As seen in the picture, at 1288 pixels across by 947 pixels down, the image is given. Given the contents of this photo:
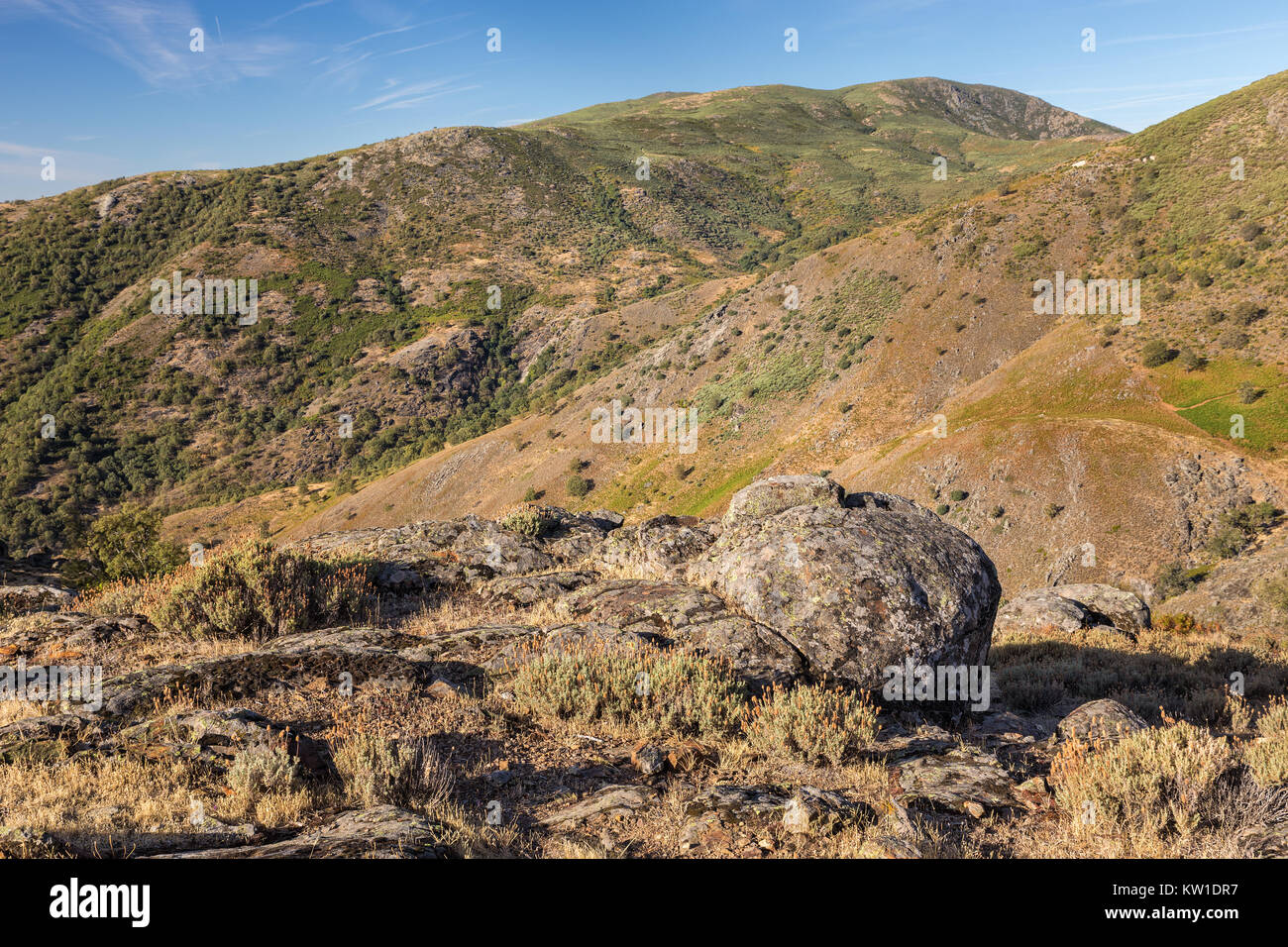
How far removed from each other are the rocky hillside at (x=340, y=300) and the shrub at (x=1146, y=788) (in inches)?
3272

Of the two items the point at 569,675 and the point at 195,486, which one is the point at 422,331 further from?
the point at 569,675

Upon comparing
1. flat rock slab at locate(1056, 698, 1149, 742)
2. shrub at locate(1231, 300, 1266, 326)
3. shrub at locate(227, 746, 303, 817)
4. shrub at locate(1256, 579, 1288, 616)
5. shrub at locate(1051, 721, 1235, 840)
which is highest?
shrub at locate(1231, 300, 1266, 326)

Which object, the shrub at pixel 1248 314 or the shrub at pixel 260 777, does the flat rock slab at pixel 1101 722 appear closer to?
the shrub at pixel 260 777

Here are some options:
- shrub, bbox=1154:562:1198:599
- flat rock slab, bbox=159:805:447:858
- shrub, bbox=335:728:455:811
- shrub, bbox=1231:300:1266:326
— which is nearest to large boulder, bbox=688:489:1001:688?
shrub, bbox=335:728:455:811

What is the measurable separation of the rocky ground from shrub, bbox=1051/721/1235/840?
3 centimetres

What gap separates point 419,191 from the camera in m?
131

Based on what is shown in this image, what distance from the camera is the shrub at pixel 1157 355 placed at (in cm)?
4308

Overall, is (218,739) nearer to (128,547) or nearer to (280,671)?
(280,671)

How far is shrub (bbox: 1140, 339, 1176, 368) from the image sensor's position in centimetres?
4308

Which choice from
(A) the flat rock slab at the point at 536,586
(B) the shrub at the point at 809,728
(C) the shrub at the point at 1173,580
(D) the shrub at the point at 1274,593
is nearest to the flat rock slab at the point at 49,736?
(A) the flat rock slab at the point at 536,586

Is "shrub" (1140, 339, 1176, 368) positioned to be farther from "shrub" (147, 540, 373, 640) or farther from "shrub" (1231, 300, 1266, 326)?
"shrub" (147, 540, 373, 640)

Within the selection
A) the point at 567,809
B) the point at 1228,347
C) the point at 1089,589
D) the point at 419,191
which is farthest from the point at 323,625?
the point at 419,191

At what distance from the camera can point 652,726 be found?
6.63 m

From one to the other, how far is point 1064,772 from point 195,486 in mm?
94651
